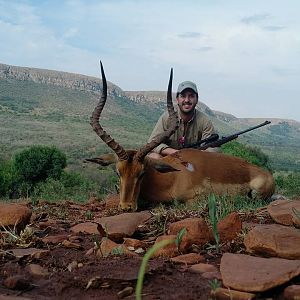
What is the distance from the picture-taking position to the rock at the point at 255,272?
249 cm

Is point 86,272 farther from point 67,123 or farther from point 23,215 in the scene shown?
point 67,123

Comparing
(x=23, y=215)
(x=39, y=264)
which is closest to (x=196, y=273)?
(x=39, y=264)

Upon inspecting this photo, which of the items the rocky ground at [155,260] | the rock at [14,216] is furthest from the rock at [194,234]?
the rock at [14,216]

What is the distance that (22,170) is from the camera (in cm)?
2364

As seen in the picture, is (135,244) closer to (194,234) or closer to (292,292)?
(194,234)

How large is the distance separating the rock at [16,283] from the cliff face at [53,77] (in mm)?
94397

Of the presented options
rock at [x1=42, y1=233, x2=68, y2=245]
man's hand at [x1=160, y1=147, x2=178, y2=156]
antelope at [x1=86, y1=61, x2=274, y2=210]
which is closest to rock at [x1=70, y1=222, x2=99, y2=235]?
rock at [x1=42, y1=233, x2=68, y2=245]

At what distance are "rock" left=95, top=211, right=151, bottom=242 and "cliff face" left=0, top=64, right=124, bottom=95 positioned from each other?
3655 inches

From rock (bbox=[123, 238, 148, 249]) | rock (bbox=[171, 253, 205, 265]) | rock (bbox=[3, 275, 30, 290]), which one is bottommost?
rock (bbox=[3, 275, 30, 290])

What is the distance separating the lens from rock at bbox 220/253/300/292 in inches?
98.0

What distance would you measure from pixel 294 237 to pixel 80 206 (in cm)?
460

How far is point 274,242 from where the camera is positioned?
3143 millimetres

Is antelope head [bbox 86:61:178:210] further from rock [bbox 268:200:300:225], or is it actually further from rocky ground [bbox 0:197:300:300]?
rock [bbox 268:200:300:225]

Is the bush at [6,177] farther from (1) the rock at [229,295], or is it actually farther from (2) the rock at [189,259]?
(1) the rock at [229,295]
